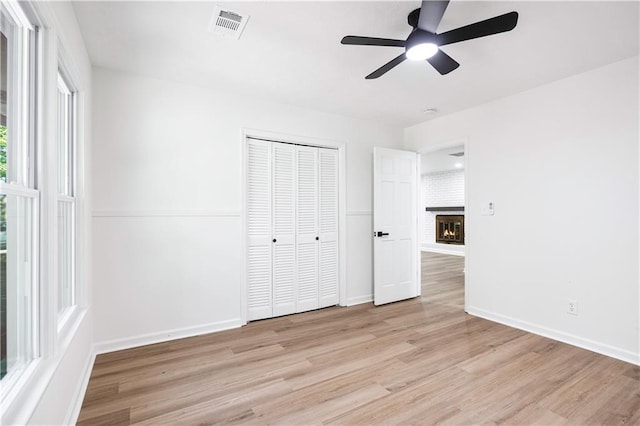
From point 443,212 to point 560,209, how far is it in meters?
6.36

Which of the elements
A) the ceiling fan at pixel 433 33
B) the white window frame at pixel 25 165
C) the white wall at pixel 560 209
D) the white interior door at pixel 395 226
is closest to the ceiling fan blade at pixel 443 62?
the ceiling fan at pixel 433 33

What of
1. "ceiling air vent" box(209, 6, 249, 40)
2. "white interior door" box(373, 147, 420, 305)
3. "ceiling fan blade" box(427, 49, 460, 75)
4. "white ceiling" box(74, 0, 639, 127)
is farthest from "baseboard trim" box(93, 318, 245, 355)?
"ceiling fan blade" box(427, 49, 460, 75)

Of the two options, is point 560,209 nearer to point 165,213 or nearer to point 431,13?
point 431,13

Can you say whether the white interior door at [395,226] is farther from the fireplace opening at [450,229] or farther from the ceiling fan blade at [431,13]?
the fireplace opening at [450,229]

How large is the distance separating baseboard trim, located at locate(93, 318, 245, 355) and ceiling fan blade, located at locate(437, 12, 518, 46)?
3.11 metres

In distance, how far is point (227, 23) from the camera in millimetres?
2098

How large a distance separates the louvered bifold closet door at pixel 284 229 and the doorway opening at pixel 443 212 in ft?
11.5

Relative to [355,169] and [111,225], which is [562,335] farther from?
[111,225]

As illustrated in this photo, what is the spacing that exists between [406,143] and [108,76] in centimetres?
370

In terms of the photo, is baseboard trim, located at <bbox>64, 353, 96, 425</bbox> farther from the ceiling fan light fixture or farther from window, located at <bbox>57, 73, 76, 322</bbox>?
the ceiling fan light fixture

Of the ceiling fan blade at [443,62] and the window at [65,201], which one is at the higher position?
the ceiling fan blade at [443,62]

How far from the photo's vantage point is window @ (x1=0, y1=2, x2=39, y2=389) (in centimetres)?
121

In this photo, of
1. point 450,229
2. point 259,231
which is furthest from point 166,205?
point 450,229

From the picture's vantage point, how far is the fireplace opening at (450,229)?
8.73 metres
